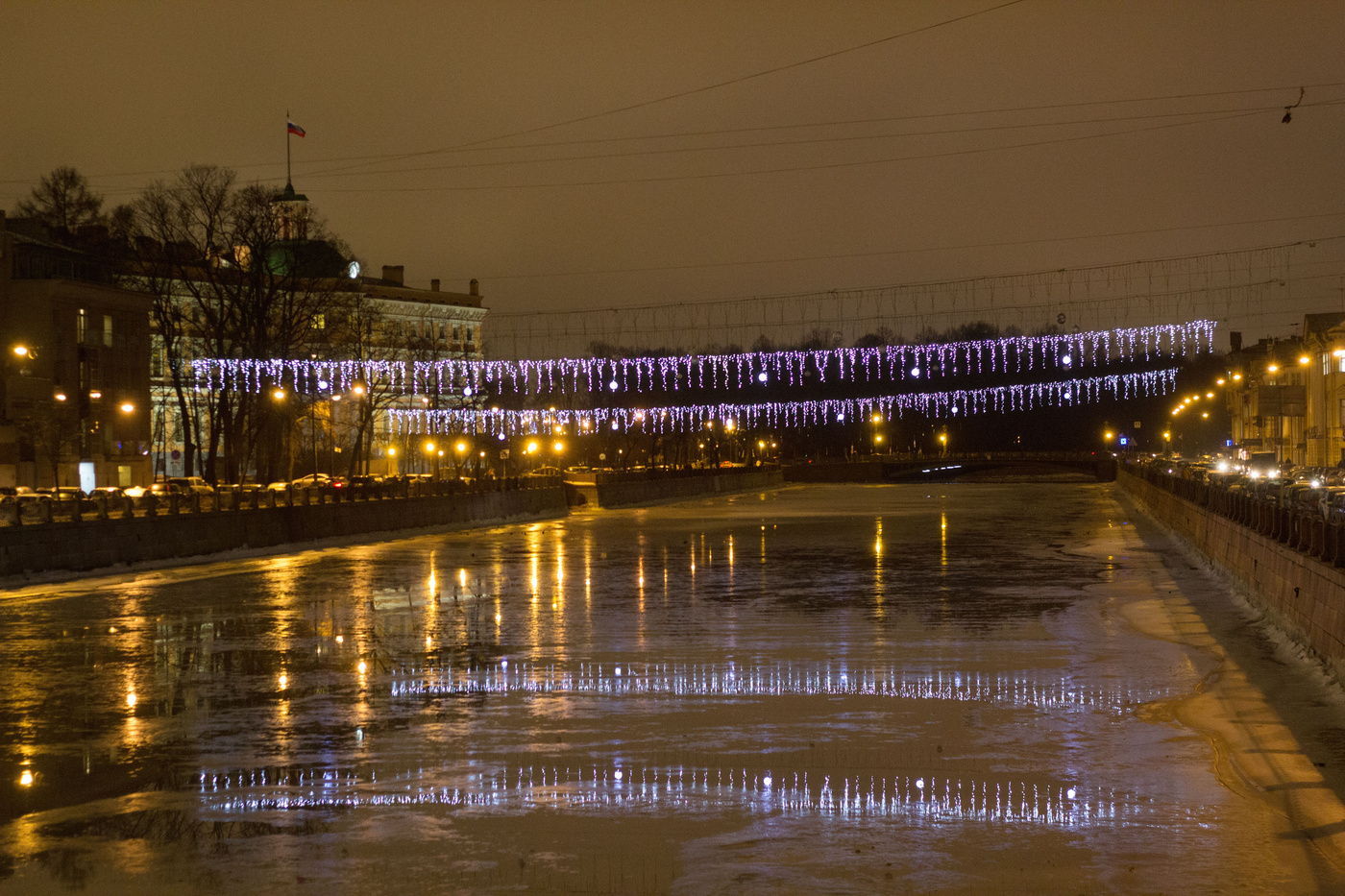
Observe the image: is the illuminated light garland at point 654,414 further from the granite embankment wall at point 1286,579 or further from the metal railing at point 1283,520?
the granite embankment wall at point 1286,579

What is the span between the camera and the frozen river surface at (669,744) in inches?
320

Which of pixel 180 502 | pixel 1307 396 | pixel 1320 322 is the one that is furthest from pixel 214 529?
pixel 1320 322

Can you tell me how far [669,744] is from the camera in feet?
37.9

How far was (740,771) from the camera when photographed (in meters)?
10.5

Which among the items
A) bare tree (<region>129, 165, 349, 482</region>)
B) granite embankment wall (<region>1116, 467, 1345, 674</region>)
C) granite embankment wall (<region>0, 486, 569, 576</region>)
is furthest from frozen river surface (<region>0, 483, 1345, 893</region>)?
bare tree (<region>129, 165, 349, 482</region>)

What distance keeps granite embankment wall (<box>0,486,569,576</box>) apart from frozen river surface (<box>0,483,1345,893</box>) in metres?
4.71

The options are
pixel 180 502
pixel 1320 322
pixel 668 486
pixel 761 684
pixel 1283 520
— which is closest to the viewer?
pixel 761 684

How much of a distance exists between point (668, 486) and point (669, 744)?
66.3 metres

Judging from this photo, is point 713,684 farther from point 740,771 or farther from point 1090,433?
point 1090,433

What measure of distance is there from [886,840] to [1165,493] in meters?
39.9

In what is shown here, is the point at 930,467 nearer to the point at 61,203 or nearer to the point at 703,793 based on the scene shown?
the point at 61,203

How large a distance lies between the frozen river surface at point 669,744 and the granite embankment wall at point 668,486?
42.5 metres

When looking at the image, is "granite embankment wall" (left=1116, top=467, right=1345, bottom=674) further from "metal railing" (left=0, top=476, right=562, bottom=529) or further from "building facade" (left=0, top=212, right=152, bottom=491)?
"building facade" (left=0, top=212, right=152, bottom=491)

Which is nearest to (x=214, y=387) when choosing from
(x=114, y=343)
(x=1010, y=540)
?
(x=114, y=343)
